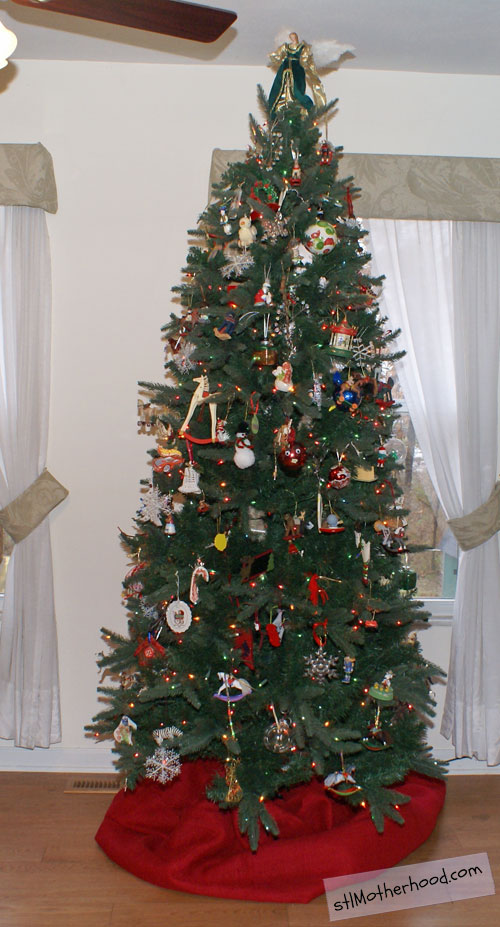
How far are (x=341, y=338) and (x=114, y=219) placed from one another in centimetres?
127

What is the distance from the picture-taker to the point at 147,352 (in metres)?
3.07

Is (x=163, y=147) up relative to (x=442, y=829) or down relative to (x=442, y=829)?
up

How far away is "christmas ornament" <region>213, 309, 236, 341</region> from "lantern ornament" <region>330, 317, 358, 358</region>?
0.31 m

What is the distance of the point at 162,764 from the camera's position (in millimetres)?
2365

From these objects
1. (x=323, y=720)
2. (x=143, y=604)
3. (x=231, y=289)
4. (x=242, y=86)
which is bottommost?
(x=323, y=720)

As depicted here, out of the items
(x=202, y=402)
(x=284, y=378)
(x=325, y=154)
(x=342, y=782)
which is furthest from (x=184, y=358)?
(x=342, y=782)

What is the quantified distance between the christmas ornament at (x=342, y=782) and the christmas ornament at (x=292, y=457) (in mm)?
987

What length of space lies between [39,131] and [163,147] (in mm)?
505

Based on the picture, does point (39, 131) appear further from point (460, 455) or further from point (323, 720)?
point (323, 720)

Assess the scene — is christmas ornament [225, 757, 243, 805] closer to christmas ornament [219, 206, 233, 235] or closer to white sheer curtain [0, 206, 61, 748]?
white sheer curtain [0, 206, 61, 748]

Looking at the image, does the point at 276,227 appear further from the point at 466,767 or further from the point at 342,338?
the point at 466,767

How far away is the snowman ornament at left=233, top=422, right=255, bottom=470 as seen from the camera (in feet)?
7.26

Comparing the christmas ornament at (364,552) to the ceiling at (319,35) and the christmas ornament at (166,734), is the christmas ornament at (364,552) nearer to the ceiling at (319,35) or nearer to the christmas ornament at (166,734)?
the christmas ornament at (166,734)

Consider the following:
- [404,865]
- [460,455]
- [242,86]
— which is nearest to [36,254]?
[242,86]
